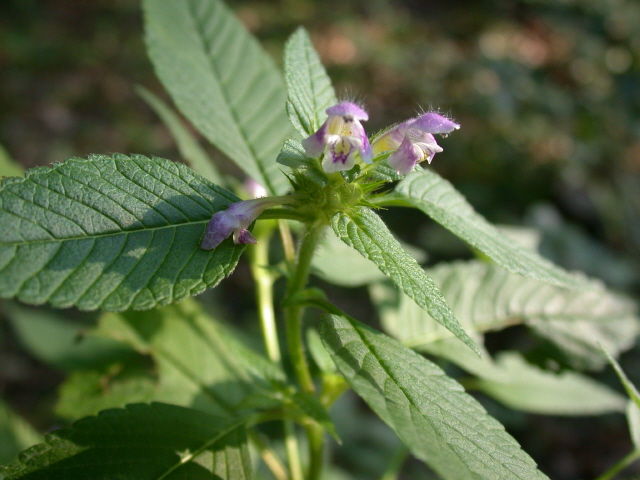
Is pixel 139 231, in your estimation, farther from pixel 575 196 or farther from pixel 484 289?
pixel 575 196

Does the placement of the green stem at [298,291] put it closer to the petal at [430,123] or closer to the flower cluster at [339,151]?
the flower cluster at [339,151]

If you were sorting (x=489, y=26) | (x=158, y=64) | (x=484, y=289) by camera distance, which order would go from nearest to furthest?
(x=158, y=64) → (x=484, y=289) → (x=489, y=26)

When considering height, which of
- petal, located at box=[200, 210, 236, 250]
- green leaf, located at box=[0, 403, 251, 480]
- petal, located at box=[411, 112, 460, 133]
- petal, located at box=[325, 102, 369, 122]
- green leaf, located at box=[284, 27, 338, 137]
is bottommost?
green leaf, located at box=[0, 403, 251, 480]

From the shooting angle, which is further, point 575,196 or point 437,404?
point 575,196

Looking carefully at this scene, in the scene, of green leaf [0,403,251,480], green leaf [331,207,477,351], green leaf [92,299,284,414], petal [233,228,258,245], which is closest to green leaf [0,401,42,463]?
green leaf [92,299,284,414]

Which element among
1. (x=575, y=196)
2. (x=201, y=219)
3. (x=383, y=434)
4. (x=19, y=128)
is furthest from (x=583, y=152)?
(x=19, y=128)

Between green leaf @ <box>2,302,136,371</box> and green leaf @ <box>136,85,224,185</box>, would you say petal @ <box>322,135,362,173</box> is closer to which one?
green leaf @ <box>136,85,224,185</box>
